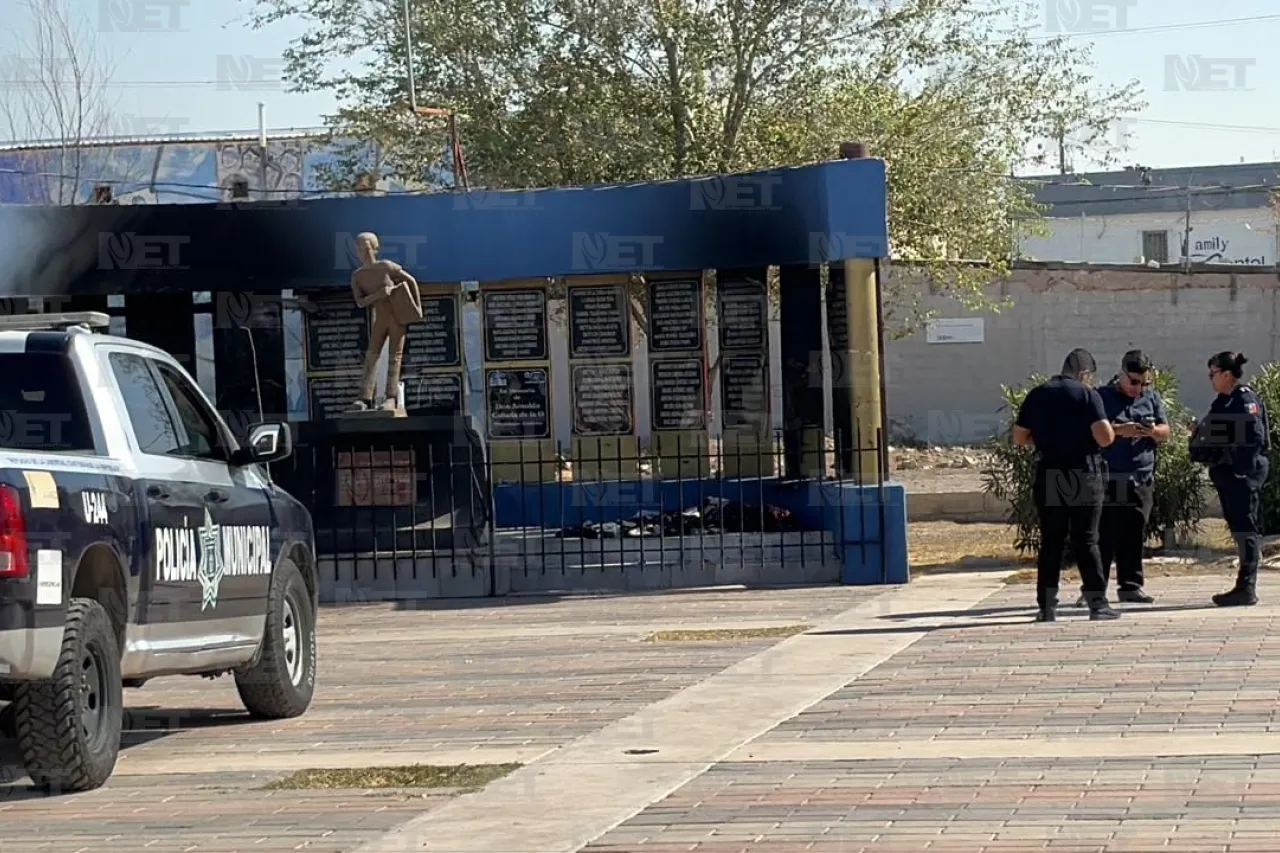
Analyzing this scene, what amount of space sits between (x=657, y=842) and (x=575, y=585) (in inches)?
423

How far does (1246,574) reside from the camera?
1376 centimetres

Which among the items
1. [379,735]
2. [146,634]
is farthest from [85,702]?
[379,735]

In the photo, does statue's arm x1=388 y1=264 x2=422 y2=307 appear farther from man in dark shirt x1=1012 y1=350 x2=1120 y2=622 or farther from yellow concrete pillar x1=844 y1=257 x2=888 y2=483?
man in dark shirt x1=1012 y1=350 x2=1120 y2=622

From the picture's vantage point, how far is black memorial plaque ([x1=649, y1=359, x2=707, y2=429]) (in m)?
18.9

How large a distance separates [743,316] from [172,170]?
27599 millimetres

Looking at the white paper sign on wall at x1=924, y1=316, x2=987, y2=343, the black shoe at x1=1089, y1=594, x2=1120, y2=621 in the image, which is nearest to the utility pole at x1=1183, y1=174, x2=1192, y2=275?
the white paper sign on wall at x1=924, y1=316, x2=987, y2=343

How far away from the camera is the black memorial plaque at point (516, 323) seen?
1909cm

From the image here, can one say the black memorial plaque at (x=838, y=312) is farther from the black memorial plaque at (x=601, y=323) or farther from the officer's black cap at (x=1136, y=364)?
the officer's black cap at (x=1136, y=364)

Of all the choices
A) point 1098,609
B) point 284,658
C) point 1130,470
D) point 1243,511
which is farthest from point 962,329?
point 284,658

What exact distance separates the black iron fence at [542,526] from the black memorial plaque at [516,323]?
1.20 m

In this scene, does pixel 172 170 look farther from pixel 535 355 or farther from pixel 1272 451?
pixel 1272 451

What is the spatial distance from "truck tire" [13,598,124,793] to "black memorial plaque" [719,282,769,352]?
10.7 metres

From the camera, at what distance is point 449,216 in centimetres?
1814

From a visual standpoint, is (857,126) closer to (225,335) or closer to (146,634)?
(225,335)
